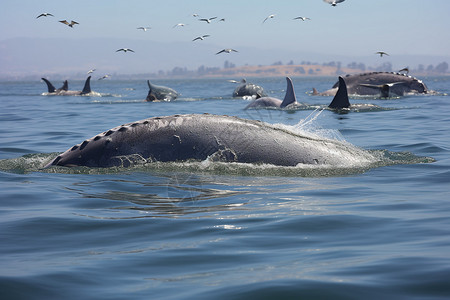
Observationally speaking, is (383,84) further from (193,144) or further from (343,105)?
(193,144)

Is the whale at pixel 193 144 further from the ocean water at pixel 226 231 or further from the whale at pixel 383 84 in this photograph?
the whale at pixel 383 84

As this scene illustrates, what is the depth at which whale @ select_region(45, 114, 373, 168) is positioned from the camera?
905 centimetres

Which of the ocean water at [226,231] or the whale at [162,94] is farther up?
the whale at [162,94]

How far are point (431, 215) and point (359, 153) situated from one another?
385 centimetres

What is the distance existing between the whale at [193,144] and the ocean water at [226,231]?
0.15m

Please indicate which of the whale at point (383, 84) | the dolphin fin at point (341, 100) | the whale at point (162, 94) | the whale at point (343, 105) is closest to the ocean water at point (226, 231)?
the dolphin fin at point (341, 100)

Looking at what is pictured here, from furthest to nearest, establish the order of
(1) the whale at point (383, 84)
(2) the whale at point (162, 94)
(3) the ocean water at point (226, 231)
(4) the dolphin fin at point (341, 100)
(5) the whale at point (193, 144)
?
(2) the whale at point (162, 94) < (1) the whale at point (383, 84) < (4) the dolphin fin at point (341, 100) < (5) the whale at point (193, 144) < (3) the ocean water at point (226, 231)

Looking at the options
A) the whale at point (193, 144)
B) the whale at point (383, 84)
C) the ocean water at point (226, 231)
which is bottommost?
the ocean water at point (226, 231)

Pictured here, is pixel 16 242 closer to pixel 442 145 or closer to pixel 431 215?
pixel 431 215

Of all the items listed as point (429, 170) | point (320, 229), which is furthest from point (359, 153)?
point (320, 229)

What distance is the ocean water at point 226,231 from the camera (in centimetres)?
456

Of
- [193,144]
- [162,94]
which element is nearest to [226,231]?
[193,144]

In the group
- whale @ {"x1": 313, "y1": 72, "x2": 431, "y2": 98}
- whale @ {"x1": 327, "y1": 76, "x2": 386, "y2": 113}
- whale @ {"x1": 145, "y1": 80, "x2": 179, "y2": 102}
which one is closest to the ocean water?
whale @ {"x1": 327, "y1": 76, "x2": 386, "y2": 113}

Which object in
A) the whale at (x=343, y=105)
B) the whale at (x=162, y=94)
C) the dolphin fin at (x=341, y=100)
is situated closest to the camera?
the dolphin fin at (x=341, y=100)
